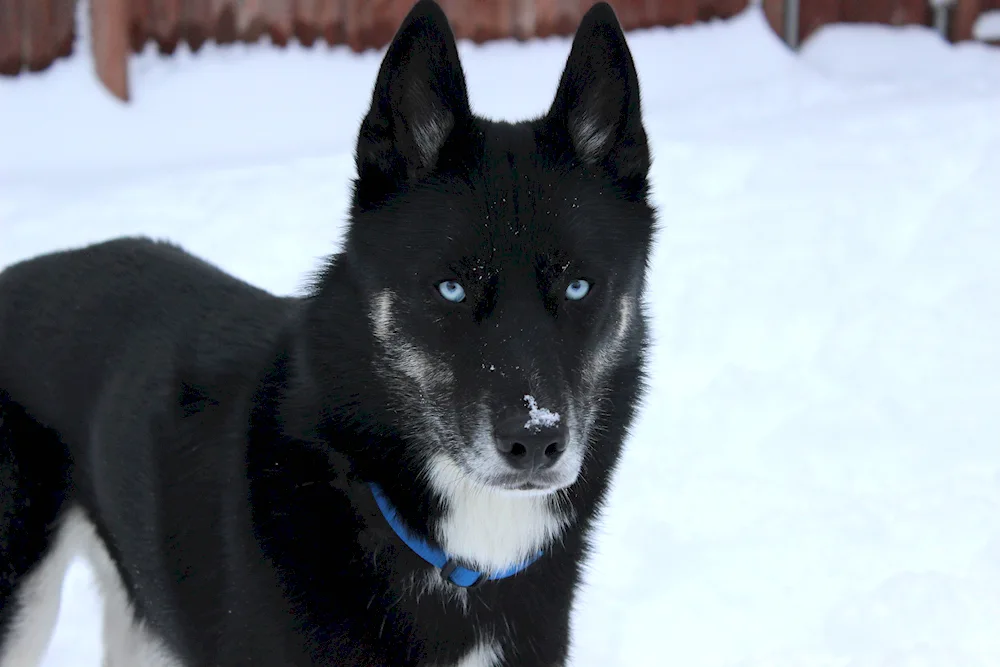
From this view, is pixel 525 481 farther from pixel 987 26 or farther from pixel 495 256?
pixel 987 26

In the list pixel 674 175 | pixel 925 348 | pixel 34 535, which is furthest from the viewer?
pixel 674 175

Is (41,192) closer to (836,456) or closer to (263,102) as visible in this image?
(263,102)

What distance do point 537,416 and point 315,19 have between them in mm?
6769

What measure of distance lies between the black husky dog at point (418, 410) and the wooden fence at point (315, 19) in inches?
215

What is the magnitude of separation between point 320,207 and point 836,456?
336 centimetres

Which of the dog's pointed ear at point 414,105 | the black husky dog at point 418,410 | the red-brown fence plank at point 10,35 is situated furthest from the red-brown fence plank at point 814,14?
the dog's pointed ear at point 414,105

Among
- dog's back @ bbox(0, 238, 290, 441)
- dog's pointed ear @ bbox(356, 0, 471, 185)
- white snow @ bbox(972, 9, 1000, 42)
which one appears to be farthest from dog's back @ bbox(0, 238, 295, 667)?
white snow @ bbox(972, 9, 1000, 42)

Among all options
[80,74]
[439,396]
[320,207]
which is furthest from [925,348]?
[80,74]

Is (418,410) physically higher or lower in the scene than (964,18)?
higher

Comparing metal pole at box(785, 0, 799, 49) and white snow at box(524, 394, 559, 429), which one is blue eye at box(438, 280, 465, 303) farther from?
metal pole at box(785, 0, 799, 49)

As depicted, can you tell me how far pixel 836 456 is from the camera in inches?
183

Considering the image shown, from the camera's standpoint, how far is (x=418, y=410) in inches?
94.7

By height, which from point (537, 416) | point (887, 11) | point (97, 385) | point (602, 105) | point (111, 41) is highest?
point (602, 105)

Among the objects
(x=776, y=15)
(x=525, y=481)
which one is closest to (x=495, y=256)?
(x=525, y=481)
